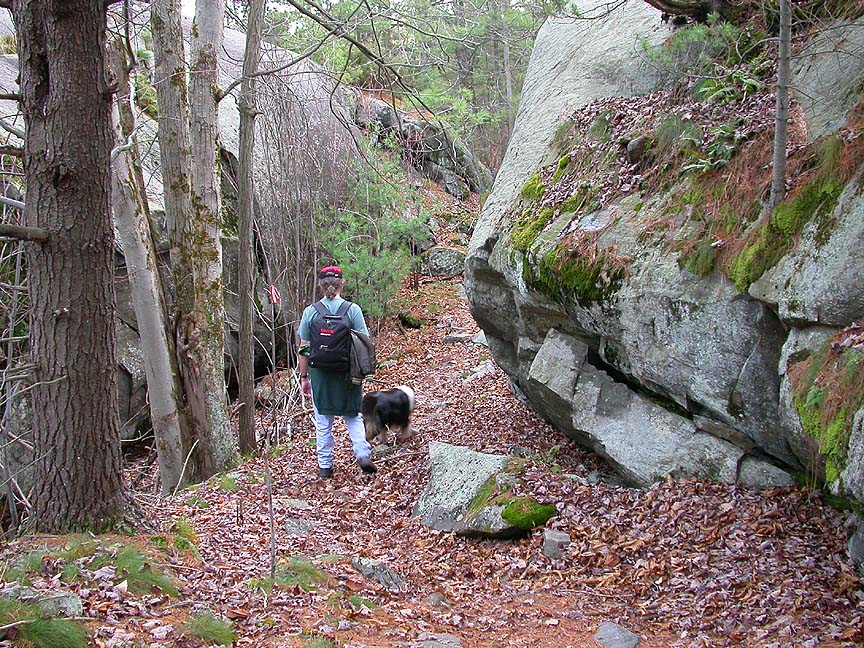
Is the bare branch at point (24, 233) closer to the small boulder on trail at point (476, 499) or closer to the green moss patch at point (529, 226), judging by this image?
the small boulder on trail at point (476, 499)

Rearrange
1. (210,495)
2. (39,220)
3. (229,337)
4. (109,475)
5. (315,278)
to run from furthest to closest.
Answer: (315,278)
(229,337)
(210,495)
(109,475)
(39,220)

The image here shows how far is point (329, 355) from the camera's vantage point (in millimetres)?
7355

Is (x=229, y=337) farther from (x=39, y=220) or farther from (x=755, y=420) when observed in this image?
(x=755, y=420)

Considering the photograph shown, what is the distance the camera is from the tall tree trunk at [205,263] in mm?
8125

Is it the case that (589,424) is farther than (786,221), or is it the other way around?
(589,424)

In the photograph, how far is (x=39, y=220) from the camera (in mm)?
4199

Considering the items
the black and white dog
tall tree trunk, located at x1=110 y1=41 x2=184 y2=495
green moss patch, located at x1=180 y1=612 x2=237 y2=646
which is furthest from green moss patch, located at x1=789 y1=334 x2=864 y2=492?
tall tree trunk, located at x1=110 y1=41 x2=184 y2=495

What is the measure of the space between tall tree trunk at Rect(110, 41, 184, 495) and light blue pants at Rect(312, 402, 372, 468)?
6.13 feet

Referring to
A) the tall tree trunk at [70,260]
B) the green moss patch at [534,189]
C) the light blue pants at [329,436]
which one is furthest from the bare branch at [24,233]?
the green moss patch at [534,189]

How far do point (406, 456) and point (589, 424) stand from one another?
247 centimetres

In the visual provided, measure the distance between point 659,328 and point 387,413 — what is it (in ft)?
12.5

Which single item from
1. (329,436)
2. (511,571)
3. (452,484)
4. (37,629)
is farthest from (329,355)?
(37,629)

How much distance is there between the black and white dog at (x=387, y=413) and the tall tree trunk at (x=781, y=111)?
15.7ft

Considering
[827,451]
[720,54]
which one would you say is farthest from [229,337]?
[827,451]
